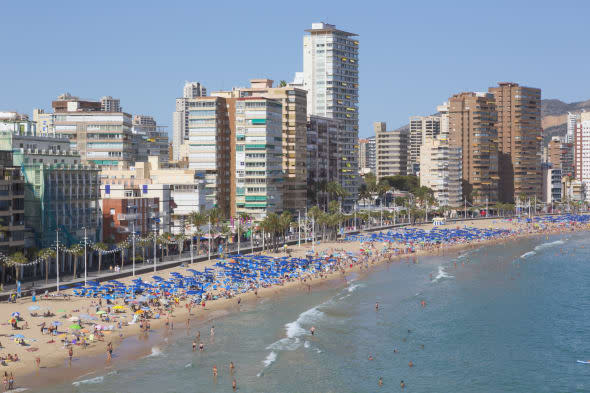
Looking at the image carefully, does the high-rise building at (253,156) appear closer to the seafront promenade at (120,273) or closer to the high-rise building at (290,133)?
the high-rise building at (290,133)

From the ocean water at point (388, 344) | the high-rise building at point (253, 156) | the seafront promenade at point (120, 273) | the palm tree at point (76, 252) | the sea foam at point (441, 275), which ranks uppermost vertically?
the high-rise building at point (253, 156)

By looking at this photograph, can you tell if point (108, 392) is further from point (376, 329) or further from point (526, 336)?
point (526, 336)

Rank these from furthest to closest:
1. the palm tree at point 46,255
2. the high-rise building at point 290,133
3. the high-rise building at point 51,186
A: the high-rise building at point 290,133, the high-rise building at point 51,186, the palm tree at point 46,255

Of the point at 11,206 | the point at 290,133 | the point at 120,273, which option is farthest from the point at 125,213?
the point at 290,133

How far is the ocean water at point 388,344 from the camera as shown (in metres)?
65.3

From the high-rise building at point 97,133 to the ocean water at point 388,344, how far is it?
200 ft

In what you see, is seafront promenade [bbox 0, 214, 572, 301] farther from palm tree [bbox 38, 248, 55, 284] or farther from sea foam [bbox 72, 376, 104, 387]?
sea foam [bbox 72, 376, 104, 387]

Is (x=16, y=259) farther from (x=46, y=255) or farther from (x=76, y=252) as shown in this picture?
(x=76, y=252)

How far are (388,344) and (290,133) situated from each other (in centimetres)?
11946

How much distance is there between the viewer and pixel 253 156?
6924 inches

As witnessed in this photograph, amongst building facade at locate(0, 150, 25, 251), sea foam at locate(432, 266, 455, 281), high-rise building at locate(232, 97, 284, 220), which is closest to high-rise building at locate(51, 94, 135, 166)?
high-rise building at locate(232, 97, 284, 220)

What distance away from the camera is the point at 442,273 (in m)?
134

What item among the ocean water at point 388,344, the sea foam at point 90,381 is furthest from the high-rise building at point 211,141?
the sea foam at point 90,381

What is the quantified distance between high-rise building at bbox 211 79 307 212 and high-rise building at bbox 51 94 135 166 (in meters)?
44.0
